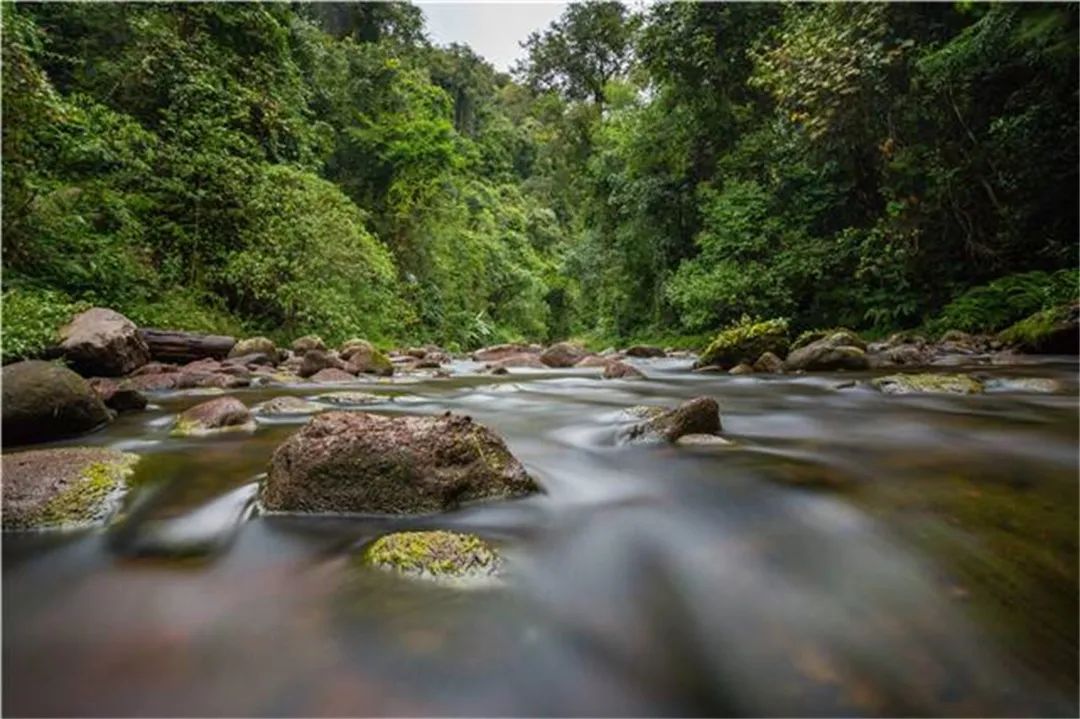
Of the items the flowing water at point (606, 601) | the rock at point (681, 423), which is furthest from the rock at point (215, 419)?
the rock at point (681, 423)

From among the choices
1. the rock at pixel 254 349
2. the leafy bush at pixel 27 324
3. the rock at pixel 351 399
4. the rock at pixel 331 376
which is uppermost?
the leafy bush at pixel 27 324

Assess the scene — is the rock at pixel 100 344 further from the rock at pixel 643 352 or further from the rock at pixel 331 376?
the rock at pixel 643 352

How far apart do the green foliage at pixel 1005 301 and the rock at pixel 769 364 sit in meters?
4.06

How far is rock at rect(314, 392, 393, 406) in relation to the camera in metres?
5.35

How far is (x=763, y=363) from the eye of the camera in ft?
26.2

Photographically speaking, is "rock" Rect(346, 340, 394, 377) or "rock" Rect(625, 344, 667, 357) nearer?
"rock" Rect(346, 340, 394, 377)


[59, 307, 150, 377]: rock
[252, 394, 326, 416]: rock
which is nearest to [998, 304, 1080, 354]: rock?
[252, 394, 326, 416]: rock

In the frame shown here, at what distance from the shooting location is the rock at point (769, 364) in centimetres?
779

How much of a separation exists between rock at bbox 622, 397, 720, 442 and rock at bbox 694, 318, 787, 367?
5.02 meters

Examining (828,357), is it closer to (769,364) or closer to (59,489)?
(769,364)

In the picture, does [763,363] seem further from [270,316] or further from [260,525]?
[270,316]

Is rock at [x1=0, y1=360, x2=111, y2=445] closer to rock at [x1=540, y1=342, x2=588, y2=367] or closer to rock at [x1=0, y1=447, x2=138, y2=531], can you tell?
rock at [x1=0, y1=447, x2=138, y2=531]

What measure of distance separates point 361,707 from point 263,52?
14606 mm

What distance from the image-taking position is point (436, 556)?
80.2 inches
